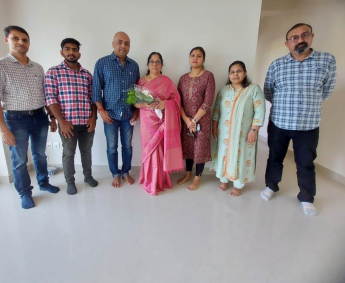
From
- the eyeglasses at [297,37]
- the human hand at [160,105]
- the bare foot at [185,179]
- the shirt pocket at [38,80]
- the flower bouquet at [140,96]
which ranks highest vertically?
the eyeglasses at [297,37]

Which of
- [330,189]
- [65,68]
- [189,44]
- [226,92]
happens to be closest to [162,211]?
[226,92]

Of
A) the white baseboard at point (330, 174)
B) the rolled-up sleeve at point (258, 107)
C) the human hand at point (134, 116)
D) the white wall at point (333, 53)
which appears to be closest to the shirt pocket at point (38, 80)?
the human hand at point (134, 116)

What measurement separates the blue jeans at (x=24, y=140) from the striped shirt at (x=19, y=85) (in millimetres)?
90

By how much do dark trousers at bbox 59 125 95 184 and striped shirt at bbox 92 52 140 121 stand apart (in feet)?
1.09

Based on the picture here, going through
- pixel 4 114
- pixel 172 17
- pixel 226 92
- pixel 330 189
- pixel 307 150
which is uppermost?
pixel 172 17

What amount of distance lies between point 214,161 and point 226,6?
1729 millimetres

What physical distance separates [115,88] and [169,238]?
148 centimetres

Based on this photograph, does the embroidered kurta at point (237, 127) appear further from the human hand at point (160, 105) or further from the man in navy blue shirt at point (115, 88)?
the man in navy blue shirt at point (115, 88)

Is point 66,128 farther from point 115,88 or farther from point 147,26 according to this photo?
point 147,26

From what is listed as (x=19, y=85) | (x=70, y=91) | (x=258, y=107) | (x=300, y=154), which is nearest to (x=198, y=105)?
(x=258, y=107)

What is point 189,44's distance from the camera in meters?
2.30

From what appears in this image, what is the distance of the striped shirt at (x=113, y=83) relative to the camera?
1.99 m

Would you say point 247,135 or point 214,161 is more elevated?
point 247,135

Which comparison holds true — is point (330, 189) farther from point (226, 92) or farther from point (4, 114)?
point (4, 114)
